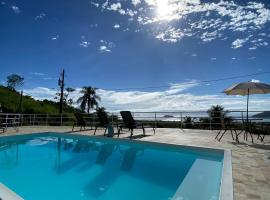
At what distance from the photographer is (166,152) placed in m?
5.94

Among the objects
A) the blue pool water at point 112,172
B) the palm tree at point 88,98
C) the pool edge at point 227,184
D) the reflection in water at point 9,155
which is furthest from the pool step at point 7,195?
the palm tree at point 88,98

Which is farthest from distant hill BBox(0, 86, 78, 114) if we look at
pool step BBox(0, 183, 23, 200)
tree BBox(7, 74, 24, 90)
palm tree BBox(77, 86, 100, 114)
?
pool step BBox(0, 183, 23, 200)

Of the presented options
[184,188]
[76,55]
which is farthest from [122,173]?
[76,55]

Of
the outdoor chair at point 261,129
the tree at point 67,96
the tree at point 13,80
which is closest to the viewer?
the outdoor chair at point 261,129

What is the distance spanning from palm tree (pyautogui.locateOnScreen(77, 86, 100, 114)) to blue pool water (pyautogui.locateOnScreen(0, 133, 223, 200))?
23.3 m

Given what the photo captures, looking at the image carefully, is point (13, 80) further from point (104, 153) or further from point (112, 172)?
point (112, 172)

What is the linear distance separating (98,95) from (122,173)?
26.5 metres

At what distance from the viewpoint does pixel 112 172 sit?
4453 mm

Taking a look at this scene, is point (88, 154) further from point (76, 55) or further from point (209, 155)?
point (76, 55)

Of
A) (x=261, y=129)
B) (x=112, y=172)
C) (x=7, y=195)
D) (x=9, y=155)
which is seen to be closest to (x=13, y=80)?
(x=9, y=155)

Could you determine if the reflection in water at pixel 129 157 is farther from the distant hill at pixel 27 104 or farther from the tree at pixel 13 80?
the tree at pixel 13 80

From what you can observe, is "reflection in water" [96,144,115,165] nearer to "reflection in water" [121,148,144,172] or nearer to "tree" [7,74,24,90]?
"reflection in water" [121,148,144,172]

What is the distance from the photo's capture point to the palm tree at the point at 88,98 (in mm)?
30214

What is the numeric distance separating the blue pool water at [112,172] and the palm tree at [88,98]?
23.3 m
